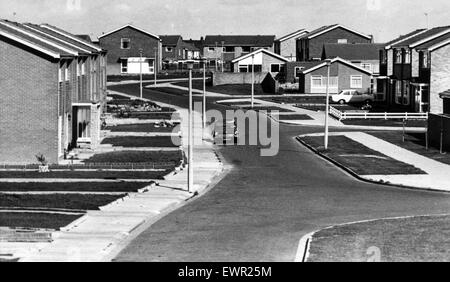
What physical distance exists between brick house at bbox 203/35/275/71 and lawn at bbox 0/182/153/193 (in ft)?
410

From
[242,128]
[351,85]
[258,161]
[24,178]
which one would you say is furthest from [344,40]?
[24,178]

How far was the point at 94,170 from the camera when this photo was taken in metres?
48.2

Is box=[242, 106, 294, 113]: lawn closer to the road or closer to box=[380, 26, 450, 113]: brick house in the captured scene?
box=[380, 26, 450, 113]: brick house

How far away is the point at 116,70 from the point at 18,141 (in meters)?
93.6

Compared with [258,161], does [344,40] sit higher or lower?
higher

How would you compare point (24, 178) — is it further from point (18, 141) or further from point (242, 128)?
point (242, 128)

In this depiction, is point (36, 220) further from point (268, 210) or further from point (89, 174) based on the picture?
point (89, 174)

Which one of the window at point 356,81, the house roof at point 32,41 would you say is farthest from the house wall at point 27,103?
the window at point 356,81

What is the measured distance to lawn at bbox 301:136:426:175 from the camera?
159 ft

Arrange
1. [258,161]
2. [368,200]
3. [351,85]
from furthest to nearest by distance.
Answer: [351,85], [258,161], [368,200]

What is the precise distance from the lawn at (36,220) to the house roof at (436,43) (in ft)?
170

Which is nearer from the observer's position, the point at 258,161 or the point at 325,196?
the point at 325,196

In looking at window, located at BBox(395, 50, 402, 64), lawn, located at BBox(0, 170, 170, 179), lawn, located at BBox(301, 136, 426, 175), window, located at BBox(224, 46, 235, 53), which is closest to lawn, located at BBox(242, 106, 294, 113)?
window, located at BBox(395, 50, 402, 64)

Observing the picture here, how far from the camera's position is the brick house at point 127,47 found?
143m
